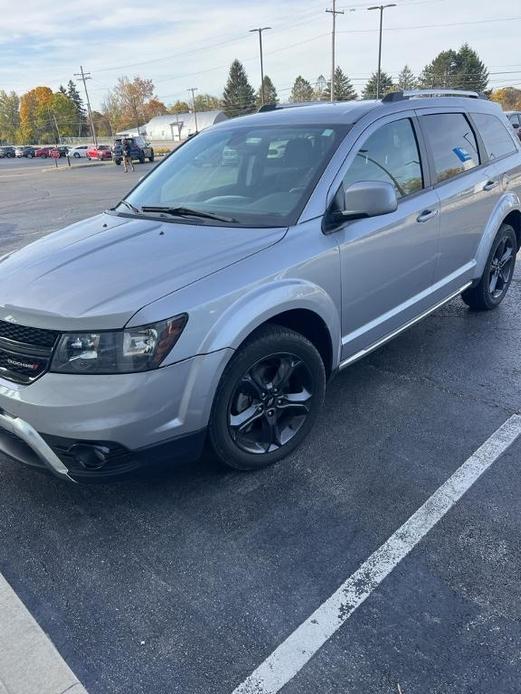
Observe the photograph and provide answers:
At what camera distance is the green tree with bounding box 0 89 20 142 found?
122m

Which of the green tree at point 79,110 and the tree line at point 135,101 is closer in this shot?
the tree line at point 135,101

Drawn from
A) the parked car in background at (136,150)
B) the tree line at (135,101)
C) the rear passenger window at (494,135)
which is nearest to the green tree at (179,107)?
the tree line at (135,101)

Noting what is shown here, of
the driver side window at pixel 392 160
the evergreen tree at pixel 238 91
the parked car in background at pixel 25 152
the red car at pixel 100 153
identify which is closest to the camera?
the driver side window at pixel 392 160

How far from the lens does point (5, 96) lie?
123 m

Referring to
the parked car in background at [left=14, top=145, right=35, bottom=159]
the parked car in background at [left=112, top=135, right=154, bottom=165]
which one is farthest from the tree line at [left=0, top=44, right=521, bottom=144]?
the parked car in background at [left=112, top=135, right=154, bottom=165]

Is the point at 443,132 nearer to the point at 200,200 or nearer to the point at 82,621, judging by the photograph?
the point at 200,200

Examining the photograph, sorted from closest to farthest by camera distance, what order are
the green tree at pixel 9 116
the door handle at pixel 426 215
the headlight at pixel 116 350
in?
the headlight at pixel 116 350 → the door handle at pixel 426 215 → the green tree at pixel 9 116

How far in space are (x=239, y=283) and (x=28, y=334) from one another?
0.95 m

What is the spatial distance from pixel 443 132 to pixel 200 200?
75.7 inches

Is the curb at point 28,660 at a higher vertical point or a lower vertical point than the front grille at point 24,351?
lower

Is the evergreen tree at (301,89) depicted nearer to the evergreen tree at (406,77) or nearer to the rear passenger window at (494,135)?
the evergreen tree at (406,77)

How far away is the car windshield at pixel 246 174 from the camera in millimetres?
3068

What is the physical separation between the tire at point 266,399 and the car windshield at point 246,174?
2.22ft

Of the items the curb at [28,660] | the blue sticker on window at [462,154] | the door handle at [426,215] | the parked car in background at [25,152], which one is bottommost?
the curb at [28,660]
